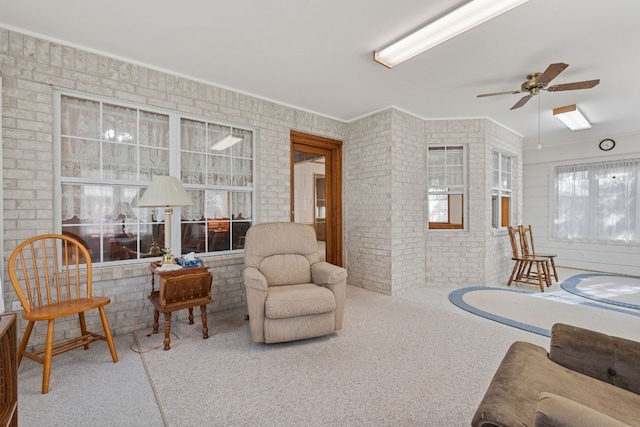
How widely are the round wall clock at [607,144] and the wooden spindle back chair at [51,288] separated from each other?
322 inches

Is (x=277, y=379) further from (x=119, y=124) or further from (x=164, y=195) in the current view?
(x=119, y=124)

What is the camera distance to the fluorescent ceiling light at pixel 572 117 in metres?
4.04

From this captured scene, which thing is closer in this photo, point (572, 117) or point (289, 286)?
point (289, 286)

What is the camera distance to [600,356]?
137cm

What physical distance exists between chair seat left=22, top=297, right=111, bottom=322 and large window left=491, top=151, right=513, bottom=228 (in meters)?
5.53

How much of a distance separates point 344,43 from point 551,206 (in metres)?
6.33

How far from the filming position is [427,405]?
181cm

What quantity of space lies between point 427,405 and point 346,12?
275 centimetres

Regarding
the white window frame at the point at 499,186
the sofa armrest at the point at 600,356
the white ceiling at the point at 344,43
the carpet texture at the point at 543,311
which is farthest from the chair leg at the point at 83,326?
the white window frame at the point at 499,186

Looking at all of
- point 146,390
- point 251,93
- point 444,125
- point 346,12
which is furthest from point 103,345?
point 444,125

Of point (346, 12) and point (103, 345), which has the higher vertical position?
point (346, 12)

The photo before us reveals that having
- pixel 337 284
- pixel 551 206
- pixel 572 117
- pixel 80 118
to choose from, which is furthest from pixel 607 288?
pixel 80 118

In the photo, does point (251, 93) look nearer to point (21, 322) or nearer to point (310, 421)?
point (21, 322)

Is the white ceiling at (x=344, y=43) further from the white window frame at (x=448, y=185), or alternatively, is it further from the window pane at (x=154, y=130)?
the white window frame at (x=448, y=185)
